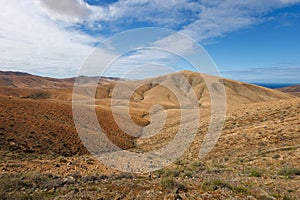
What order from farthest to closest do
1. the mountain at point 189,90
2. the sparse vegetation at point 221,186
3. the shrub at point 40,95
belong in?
the mountain at point 189,90 < the shrub at point 40,95 < the sparse vegetation at point 221,186

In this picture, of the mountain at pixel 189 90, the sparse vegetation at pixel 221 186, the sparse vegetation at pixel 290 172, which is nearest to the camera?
the sparse vegetation at pixel 221 186

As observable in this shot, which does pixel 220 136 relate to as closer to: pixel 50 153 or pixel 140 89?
pixel 50 153

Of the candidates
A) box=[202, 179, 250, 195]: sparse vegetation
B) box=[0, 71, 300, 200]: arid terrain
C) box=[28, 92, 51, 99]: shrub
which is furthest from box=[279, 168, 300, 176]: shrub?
box=[28, 92, 51, 99]: shrub

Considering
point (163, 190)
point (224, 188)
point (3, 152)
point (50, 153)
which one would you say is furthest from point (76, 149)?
point (224, 188)

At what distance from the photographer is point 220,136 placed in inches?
806

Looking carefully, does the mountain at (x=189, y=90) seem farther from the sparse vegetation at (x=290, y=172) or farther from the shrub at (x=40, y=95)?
the sparse vegetation at (x=290, y=172)

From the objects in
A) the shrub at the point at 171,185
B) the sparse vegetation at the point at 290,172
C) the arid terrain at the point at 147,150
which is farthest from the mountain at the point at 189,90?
the shrub at the point at 171,185

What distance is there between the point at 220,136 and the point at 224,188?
1286 centimetres

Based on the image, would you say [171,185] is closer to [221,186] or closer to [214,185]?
[214,185]

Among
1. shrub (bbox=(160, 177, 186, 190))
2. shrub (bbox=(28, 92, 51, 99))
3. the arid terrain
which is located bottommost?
the arid terrain

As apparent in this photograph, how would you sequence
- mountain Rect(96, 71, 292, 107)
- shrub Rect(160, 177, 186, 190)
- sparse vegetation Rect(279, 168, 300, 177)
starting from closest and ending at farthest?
shrub Rect(160, 177, 186, 190), sparse vegetation Rect(279, 168, 300, 177), mountain Rect(96, 71, 292, 107)

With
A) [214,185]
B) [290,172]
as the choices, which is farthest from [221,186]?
[290,172]

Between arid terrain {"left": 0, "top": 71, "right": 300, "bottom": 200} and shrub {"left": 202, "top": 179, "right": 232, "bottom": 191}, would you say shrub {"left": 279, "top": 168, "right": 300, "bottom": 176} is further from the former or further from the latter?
shrub {"left": 202, "top": 179, "right": 232, "bottom": 191}

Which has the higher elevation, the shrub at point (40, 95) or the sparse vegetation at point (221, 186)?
Result: the shrub at point (40, 95)
